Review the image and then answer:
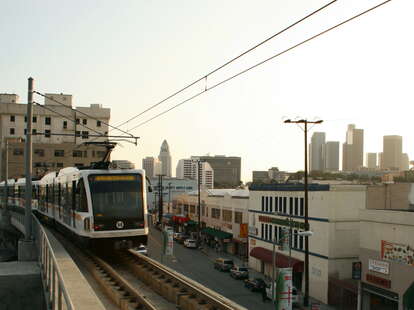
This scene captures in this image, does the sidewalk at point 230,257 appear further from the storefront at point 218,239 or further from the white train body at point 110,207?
the white train body at point 110,207

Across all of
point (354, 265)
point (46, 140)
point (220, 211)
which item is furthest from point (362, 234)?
point (46, 140)

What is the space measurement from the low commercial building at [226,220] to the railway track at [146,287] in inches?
1360

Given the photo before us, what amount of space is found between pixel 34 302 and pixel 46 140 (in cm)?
8976

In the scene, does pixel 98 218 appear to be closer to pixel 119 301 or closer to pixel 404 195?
pixel 119 301

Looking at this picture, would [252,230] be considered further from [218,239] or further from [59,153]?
[59,153]

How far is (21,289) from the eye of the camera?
13.9m

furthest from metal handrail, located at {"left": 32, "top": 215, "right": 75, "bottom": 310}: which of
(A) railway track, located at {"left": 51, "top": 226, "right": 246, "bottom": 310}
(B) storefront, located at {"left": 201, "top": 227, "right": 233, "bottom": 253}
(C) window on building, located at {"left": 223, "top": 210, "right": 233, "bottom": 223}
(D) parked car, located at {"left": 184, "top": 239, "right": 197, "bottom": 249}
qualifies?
(D) parked car, located at {"left": 184, "top": 239, "right": 197, "bottom": 249}

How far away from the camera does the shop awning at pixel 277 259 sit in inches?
1503

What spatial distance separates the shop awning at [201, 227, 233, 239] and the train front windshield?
4167cm

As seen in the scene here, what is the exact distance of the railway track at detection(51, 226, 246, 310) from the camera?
11.8m

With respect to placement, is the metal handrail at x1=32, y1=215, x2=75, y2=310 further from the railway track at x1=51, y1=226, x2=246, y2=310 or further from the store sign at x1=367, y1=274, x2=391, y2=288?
the store sign at x1=367, y1=274, x2=391, y2=288

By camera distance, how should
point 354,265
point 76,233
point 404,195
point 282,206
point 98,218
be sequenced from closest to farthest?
point 98,218 < point 76,233 < point 354,265 < point 404,195 < point 282,206

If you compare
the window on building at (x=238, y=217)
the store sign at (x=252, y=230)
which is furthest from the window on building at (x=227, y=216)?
the store sign at (x=252, y=230)

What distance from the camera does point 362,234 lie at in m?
31.2
